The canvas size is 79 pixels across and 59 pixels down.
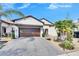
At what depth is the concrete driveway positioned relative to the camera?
376cm

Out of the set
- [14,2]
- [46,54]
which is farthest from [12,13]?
[46,54]

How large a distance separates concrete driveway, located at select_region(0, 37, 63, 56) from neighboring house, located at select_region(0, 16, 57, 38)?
3.9 inches

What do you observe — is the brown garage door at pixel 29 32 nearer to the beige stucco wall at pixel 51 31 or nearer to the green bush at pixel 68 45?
the beige stucco wall at pixel 51 31

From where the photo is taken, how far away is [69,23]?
376cm

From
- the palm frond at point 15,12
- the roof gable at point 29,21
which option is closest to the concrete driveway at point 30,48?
the roof gable at point 29,21

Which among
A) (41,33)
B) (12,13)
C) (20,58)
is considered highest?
(12,13)

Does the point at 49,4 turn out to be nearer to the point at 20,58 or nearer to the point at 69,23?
the point at 69,23

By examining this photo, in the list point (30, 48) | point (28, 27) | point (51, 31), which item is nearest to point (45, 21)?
point (51, 31)

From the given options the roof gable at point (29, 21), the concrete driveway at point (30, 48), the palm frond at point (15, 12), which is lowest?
the concrete driveway at point (30, 48)

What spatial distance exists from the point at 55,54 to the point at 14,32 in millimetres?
734

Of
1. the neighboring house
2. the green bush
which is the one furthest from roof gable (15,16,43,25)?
the green bush

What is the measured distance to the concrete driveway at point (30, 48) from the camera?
12.3 feet

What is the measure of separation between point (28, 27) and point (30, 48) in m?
0.34

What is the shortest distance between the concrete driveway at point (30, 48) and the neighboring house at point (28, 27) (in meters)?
0.10
